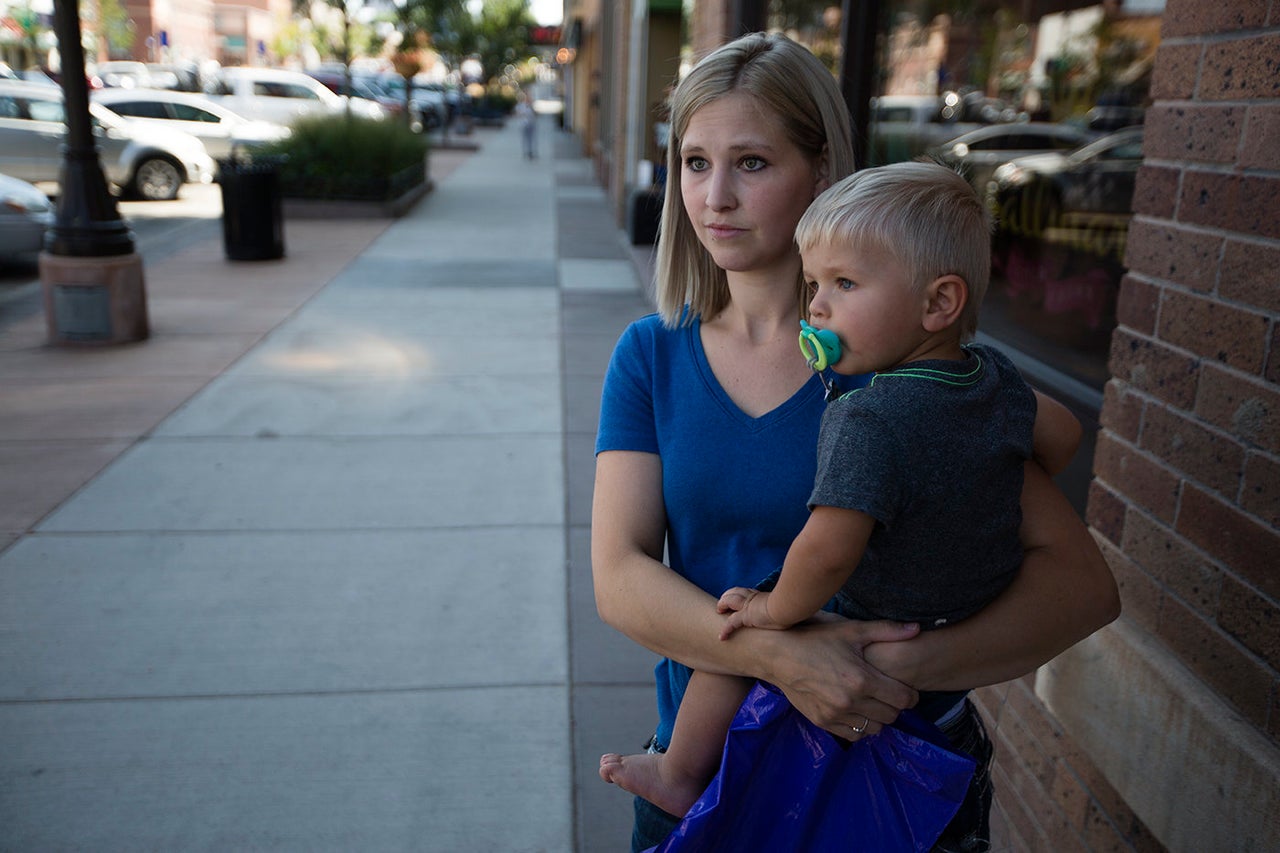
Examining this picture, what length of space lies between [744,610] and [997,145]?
4.19m

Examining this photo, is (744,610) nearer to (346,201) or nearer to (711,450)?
(711,450)

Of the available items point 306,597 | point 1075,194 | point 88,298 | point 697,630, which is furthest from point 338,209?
point 697,630

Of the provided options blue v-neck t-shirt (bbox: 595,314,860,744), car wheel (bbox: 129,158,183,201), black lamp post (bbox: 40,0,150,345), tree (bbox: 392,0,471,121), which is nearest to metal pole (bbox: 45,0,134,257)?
black lamp post (bbox: 40,0,150,345)

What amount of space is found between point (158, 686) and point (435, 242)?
37.3 ft

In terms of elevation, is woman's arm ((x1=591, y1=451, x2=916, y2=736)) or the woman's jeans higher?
woman's arm ((x1=591, y1=451, x2=916, y2=736))

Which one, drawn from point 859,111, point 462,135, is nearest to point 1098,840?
point 859,111

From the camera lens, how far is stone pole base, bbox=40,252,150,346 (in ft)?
28.1

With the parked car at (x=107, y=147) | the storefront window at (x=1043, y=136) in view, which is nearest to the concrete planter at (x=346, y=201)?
the parked car at (x=107, y=147)

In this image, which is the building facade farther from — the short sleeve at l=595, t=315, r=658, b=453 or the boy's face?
the short sleeve at l=595, t=315, r=658, b=453

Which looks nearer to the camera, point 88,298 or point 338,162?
point 88,298

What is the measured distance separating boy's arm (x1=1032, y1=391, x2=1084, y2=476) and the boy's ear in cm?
25

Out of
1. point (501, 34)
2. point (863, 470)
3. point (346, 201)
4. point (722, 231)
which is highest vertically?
point (501, 34)

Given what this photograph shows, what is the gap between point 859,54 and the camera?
231 inches

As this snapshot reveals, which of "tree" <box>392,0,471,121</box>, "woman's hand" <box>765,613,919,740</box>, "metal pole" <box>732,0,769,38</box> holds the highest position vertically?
"tree" <box>392,0,471,121</box>
